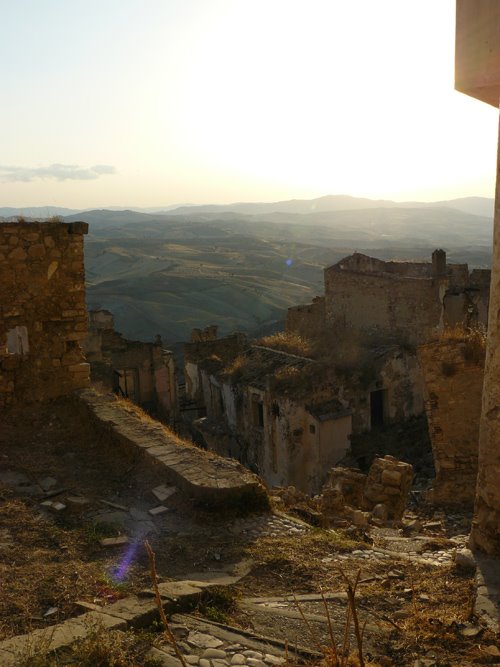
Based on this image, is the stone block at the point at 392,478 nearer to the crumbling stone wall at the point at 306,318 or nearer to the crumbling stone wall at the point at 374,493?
the crumbling stone wall at the point at 374,493

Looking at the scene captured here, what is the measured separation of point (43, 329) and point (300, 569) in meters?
4.84

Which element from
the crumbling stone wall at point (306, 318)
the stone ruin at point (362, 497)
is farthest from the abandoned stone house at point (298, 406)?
the stone ruin at point (362, 497)

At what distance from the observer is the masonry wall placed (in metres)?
22.2

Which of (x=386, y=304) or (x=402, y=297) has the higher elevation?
(x=402, y=297)

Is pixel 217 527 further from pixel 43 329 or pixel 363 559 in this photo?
pixel 43 329

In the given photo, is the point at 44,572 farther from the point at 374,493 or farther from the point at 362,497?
the point at 362,497

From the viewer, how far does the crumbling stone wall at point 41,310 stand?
7918 mm

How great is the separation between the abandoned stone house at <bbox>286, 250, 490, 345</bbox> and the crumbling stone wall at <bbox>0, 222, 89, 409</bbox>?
1518 centimetres

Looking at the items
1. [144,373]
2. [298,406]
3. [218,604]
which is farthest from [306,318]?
[218,604]

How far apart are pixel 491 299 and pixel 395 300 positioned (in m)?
18.6

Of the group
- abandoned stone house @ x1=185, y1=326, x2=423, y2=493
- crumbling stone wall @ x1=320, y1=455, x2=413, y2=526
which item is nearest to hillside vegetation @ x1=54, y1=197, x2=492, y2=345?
abandoned stone house @ x1=185, y1=326, x2=423, y2=493

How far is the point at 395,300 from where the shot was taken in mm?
23156

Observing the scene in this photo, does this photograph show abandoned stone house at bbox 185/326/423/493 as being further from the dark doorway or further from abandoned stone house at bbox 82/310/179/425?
abandoned stone house at bbox 82/310/179/425

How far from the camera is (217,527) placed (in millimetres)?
5383
